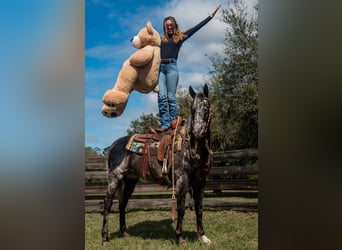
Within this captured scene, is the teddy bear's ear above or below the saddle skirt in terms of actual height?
above

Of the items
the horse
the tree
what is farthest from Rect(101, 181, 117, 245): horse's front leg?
the tree

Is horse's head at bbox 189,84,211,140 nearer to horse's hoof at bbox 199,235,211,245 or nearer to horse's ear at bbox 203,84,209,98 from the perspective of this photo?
horse's ear at bbox 203,84,209,98

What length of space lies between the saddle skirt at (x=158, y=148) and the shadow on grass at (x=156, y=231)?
0.82 feet

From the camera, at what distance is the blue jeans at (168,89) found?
223 cm

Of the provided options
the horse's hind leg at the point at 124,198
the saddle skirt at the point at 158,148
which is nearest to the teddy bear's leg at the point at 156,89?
the saddle skirt at the point at 158,148

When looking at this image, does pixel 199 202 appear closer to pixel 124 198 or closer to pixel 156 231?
pixel 156 231

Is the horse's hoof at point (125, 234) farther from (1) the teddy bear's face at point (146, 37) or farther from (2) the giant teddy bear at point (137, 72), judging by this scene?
(1) the teddy bear's face at point (146, 37)

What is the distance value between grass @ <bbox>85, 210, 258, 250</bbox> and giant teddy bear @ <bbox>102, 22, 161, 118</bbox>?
0.67 meters

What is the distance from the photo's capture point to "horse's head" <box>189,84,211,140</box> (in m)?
2.09
